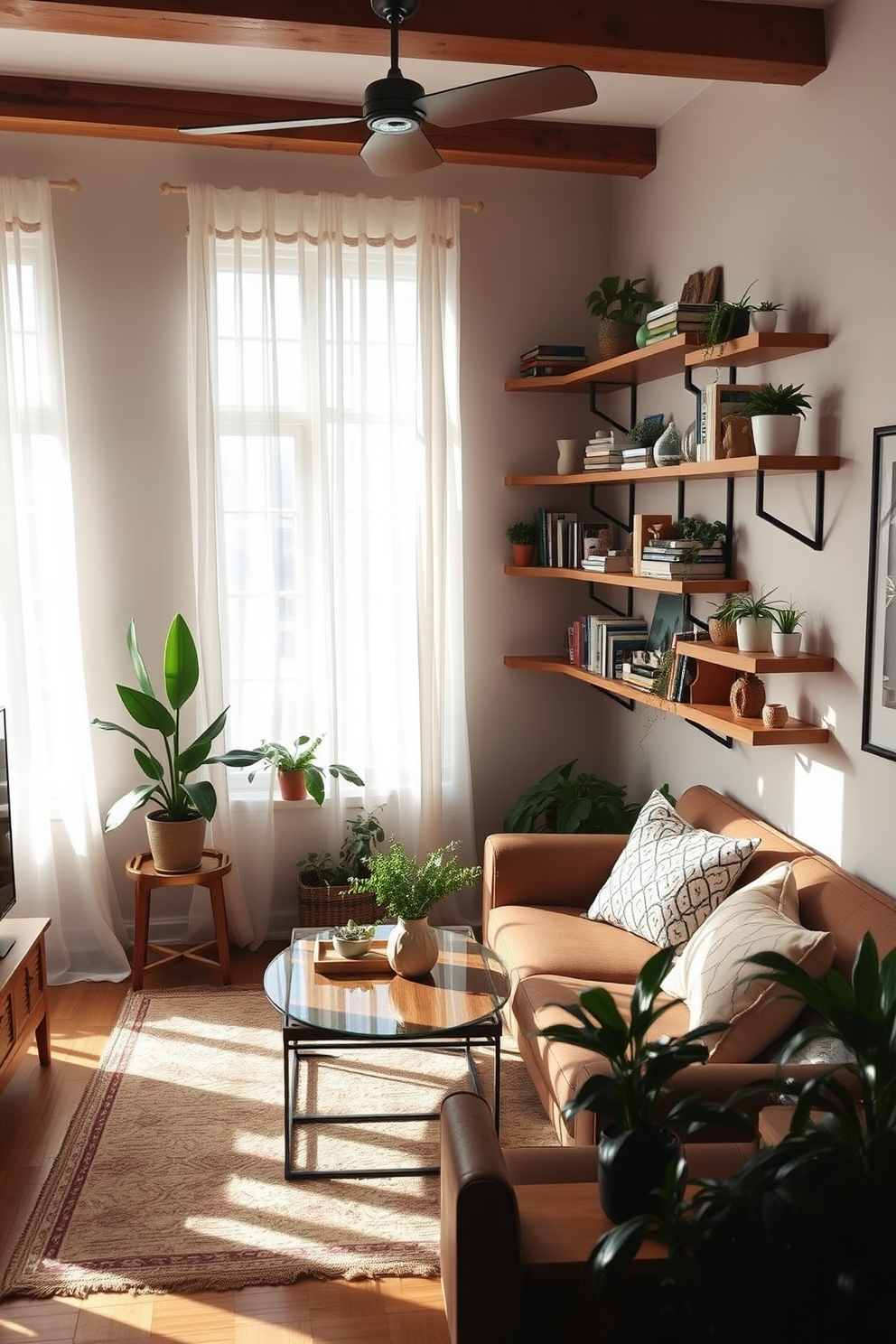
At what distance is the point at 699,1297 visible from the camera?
5.26 feet

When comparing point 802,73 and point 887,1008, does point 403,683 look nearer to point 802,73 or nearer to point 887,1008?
point 802,73

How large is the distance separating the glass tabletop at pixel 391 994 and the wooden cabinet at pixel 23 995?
0.72 meters

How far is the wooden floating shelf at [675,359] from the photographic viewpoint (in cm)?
304

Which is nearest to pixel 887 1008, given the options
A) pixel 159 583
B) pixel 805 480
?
pixel 805 480

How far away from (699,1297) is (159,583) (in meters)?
3.44

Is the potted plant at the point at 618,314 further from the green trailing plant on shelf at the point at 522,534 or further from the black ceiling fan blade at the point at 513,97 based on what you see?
the black ceiling fan blade at the point at 513,97

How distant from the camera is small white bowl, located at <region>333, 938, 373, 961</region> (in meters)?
3.24

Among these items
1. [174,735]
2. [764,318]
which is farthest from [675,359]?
[174,735]

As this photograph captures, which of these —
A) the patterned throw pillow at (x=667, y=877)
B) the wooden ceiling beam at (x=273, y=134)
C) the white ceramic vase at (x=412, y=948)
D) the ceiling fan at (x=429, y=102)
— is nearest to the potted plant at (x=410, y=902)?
the white ceramic vase at (x=412, y=948)

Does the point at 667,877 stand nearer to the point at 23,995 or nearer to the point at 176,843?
the point at 176,843

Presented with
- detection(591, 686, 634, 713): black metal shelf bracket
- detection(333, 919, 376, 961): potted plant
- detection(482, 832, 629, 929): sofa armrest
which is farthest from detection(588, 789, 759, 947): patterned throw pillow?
detection(591, 686, 634, 713): black metal shelf bracket

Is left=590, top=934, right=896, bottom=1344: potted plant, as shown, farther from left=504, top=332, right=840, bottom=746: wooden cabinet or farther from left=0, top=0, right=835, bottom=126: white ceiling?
left=0, top=0, right=835, bottom=126: white ceiling

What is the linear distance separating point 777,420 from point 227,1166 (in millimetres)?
2426

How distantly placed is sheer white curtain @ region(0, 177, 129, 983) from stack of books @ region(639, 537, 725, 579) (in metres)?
2.12
